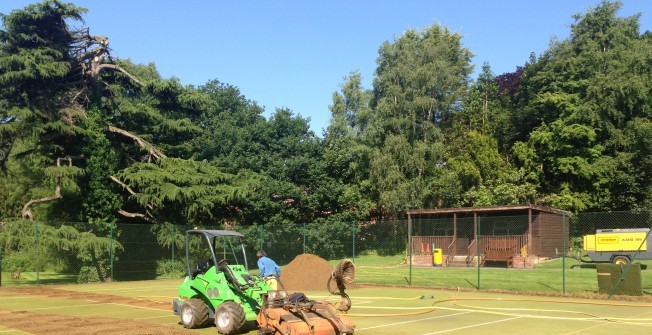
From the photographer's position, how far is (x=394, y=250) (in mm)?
33531

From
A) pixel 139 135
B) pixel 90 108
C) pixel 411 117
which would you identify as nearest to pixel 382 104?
pixel 411 117

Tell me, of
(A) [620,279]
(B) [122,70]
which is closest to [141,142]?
(B) [122,70]

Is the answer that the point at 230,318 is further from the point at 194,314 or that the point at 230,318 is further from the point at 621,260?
the point at 621,260

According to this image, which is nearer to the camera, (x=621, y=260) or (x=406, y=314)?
(x=406, y=314)

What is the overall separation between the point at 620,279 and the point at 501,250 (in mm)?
14592

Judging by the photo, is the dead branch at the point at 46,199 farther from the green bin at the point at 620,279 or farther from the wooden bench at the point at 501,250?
the green bin at the point at 620,279

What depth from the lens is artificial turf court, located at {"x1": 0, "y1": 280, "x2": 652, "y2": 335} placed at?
11.6m

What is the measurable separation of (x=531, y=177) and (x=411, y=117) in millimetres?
10129

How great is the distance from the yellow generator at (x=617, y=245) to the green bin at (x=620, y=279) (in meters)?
9.62

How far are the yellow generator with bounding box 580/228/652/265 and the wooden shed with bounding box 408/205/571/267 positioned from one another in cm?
268

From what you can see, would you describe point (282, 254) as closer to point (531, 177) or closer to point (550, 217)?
point (550, 217)

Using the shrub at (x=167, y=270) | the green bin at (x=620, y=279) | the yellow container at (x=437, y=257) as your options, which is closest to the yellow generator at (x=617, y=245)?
the yellow container at (x=437, y=257)

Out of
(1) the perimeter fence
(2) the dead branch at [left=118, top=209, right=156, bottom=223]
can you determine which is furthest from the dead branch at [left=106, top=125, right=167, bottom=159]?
(1) the perimeter fence

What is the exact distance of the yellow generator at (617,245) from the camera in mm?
26516
